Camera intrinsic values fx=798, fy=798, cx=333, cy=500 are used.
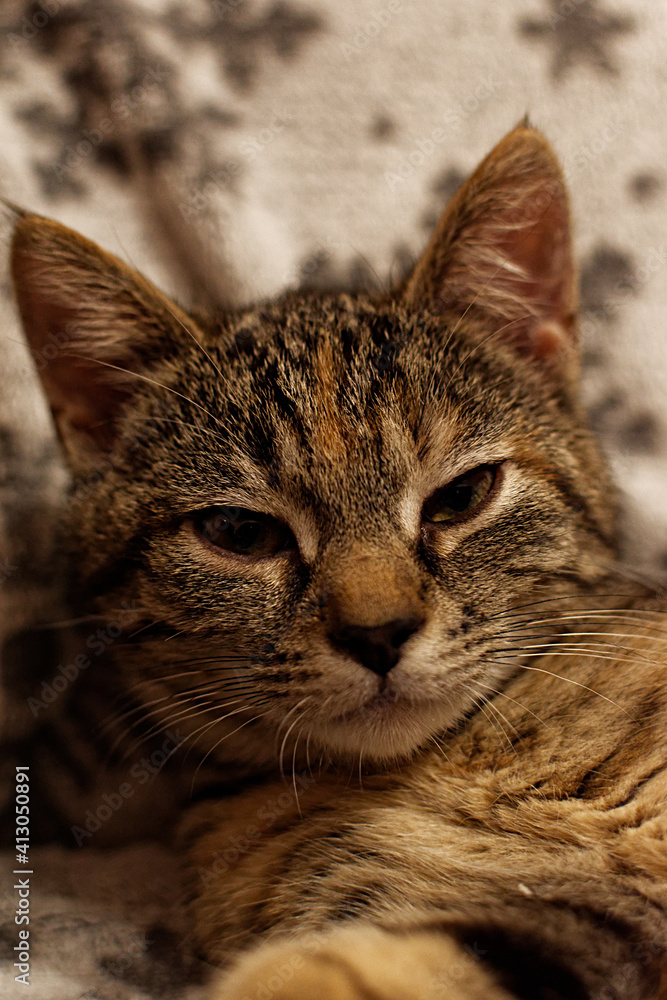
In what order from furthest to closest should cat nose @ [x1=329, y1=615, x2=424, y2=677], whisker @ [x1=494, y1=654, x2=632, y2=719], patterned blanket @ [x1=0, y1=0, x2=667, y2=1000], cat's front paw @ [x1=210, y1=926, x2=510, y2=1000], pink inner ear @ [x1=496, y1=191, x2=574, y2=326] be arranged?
patterned blanket @ [x1=0, y1=0, x2=667, y2=1000] → pink inner ear @ [x1=496, y1=191, x2=574, y2=326] → whisker @ [x1=494, y1=654, x2=632, y2=719] → cat nose @ [x1=329, y1=615, x2=424, y2=677] → cat's front paw @ [x1=210, y1=926, x2=510, y2=1000]

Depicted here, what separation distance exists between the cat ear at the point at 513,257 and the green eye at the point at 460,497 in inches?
10.1

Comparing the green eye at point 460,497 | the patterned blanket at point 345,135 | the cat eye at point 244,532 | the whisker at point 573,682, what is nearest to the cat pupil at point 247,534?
the cat eye at point 244,532

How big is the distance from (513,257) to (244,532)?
22.6 inches

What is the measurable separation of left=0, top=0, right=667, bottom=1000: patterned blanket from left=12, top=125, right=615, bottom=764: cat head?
0.32 metres

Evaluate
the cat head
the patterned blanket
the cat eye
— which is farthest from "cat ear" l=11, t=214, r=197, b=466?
the patterned blanket

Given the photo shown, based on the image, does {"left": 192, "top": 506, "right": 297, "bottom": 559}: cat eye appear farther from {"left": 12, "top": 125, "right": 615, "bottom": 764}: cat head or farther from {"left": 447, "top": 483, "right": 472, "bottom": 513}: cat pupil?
{"left": 447, "top": 483, "right": 472, "bottom": 513}: cat pupil

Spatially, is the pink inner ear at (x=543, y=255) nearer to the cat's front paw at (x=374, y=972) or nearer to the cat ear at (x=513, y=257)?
the cat ear at (x=513, y=257)

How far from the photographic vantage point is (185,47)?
149cm

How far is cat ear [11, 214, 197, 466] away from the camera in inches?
42.6

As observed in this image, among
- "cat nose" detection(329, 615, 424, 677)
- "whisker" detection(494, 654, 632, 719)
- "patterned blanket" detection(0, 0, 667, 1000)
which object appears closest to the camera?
"cat nose" detection(329, 615, 424, 677)

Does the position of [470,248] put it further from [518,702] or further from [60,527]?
[60,527]

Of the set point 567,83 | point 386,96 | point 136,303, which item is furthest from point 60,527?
point 567,83

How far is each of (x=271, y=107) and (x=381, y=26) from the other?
0.87ft

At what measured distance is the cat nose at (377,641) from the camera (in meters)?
0.85
